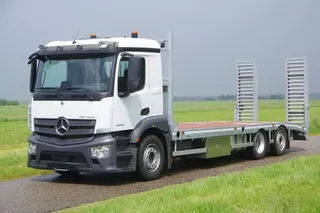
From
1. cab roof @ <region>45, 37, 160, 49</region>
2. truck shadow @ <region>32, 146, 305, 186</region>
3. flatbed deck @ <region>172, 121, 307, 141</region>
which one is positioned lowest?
truck shadow @ <region>32, 146, 305, 186</region>

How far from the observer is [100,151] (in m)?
10.6

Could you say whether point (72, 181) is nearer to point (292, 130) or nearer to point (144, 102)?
point (144, 102)

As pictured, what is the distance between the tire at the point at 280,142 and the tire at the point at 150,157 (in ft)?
17.3

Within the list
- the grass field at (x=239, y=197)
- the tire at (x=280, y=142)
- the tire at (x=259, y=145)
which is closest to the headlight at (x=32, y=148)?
the grass field at (x=239, y=197)

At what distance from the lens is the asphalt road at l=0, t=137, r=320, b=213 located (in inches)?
354

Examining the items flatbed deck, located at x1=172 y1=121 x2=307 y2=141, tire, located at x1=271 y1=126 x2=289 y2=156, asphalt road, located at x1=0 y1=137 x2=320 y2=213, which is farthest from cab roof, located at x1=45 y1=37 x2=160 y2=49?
tire, located at x1=271 y1=126 x2=289 y2=156

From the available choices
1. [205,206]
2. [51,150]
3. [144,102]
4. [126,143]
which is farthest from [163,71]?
[205,206]

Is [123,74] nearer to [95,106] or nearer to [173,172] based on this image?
[95,106]

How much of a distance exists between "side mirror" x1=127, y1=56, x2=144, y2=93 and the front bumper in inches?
44.2

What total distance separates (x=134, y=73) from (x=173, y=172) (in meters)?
3.30

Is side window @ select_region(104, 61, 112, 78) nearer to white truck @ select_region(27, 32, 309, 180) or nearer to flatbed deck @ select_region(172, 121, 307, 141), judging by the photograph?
white truck @ select_region(27, 32, 309, 180)

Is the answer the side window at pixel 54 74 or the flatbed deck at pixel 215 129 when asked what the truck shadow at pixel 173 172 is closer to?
the flatbed deck at pixel 215 129

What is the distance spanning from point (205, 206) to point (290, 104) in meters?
11.6

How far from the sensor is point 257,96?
17.9 meters
